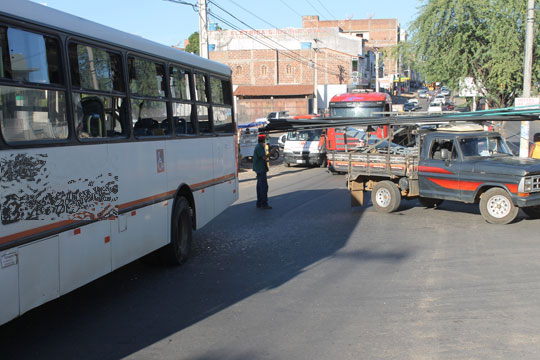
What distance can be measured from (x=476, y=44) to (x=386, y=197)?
46.4 feet

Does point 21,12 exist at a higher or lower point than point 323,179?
higher

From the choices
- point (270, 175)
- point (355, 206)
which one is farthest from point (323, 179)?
point (355, 206)

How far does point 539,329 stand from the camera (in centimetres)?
582

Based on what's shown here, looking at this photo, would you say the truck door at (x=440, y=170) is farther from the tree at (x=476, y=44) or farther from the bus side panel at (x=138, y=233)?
the tree at (x=476, y=44)

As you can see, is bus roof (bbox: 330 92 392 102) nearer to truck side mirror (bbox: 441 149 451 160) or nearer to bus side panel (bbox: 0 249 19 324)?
truck side mirror (bbox: 441 149 451 160)

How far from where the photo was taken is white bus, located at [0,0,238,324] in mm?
4961

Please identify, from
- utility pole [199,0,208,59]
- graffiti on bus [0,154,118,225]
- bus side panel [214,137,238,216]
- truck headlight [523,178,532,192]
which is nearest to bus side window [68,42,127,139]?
graffiti on bus [0,154,118,225]

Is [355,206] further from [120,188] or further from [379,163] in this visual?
[120,188]

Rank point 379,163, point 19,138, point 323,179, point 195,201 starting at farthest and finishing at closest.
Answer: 1. point 323,179
2. point 379,163
3. point 195,201
4. point 19,138

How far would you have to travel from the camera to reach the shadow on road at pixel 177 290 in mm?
5742

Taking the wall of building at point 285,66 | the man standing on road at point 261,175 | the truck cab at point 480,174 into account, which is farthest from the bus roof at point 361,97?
the wall of building at point 285,66

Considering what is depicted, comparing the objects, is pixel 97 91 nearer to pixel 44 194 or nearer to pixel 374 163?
pixel 44 194

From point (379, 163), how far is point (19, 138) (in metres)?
10.1

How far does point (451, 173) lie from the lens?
12.6 metres
